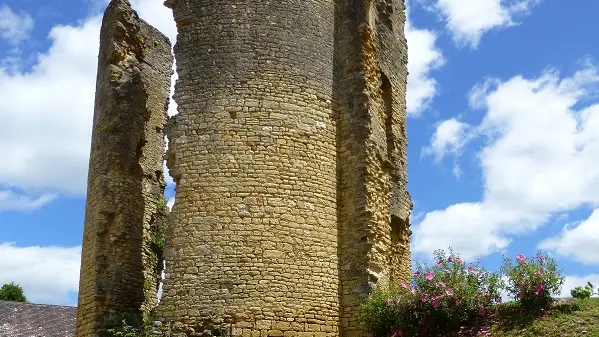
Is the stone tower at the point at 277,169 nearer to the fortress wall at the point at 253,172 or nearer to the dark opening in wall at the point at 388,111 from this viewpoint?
the fortress wall at the point at 253,172

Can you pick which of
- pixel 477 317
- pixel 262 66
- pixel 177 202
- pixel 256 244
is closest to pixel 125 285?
pixel 177 202

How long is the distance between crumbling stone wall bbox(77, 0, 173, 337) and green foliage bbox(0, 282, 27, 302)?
69.2 feet

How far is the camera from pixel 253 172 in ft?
38.5

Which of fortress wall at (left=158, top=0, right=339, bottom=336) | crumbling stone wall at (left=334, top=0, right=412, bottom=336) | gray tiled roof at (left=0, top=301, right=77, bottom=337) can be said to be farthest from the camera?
gray tiled roof at (left=0, top=301, right=77, bottom=337)

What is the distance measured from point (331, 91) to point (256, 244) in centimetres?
331

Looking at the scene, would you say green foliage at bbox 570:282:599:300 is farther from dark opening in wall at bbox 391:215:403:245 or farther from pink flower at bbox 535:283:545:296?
dark opening in wall at bbox 391:215:403:245

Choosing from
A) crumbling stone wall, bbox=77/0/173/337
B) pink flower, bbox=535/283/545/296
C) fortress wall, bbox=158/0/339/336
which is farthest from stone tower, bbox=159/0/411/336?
pink flower, bbox=535/283/545/296

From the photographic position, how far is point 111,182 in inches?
558

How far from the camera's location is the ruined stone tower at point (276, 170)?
36.9ft

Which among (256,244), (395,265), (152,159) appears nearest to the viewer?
(256,244)

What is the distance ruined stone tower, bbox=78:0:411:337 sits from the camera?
36.9ft

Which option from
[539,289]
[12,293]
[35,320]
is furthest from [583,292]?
[12,293]

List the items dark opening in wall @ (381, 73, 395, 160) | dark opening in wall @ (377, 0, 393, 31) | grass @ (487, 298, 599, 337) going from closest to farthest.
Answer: grass @ (487, 298, 599, 337), dark opening in wall @ (381, 73, 395, 160), dark opening in wall @ (377, 0, 393, 31)

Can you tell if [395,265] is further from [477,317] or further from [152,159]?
[152,159]
